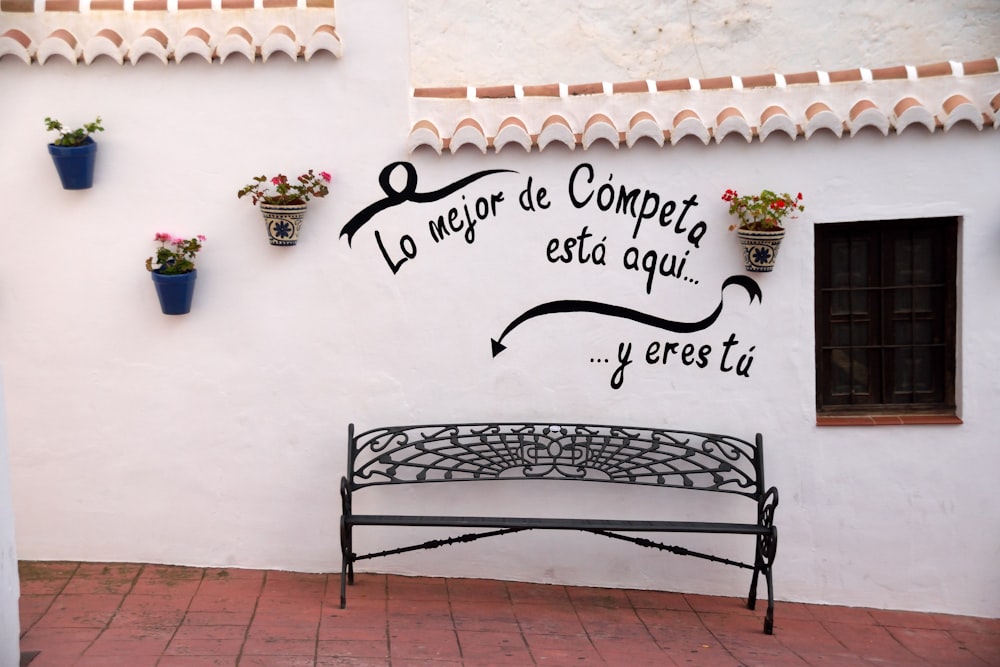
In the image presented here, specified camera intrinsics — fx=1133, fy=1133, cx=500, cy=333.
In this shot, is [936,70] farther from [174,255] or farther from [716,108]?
[174,255]

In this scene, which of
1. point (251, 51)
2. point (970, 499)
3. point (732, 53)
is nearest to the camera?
point (251, 51)

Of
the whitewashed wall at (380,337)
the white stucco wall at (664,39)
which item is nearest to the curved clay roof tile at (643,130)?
the whitewashed wall at (380,337)

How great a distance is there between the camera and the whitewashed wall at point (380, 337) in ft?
22.7

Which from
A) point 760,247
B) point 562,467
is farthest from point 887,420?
point 562,467

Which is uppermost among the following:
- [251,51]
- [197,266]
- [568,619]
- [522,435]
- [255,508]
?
[251,51]

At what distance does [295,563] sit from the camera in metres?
7.30

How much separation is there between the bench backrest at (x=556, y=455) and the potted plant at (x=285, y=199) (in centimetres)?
129

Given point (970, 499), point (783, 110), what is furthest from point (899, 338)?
point (783, 110)

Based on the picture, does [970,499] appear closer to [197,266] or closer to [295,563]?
[295,563]

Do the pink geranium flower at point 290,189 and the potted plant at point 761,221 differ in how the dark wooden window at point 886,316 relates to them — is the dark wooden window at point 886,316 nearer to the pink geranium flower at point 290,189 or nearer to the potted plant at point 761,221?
the potted plant at point 761,221

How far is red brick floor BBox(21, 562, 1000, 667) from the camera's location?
6.19 meters

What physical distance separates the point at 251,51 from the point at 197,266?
4.45 feet

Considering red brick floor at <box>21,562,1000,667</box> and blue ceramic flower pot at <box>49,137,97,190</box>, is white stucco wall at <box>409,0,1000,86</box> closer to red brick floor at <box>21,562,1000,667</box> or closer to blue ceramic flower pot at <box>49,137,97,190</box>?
blue ceramic flower pot at <box>49,137,97,190</box>

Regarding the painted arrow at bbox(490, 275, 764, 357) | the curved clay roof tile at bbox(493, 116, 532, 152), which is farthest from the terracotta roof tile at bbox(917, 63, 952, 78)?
the curved clay roof tile at bbox(493, 116, 532, 152)
